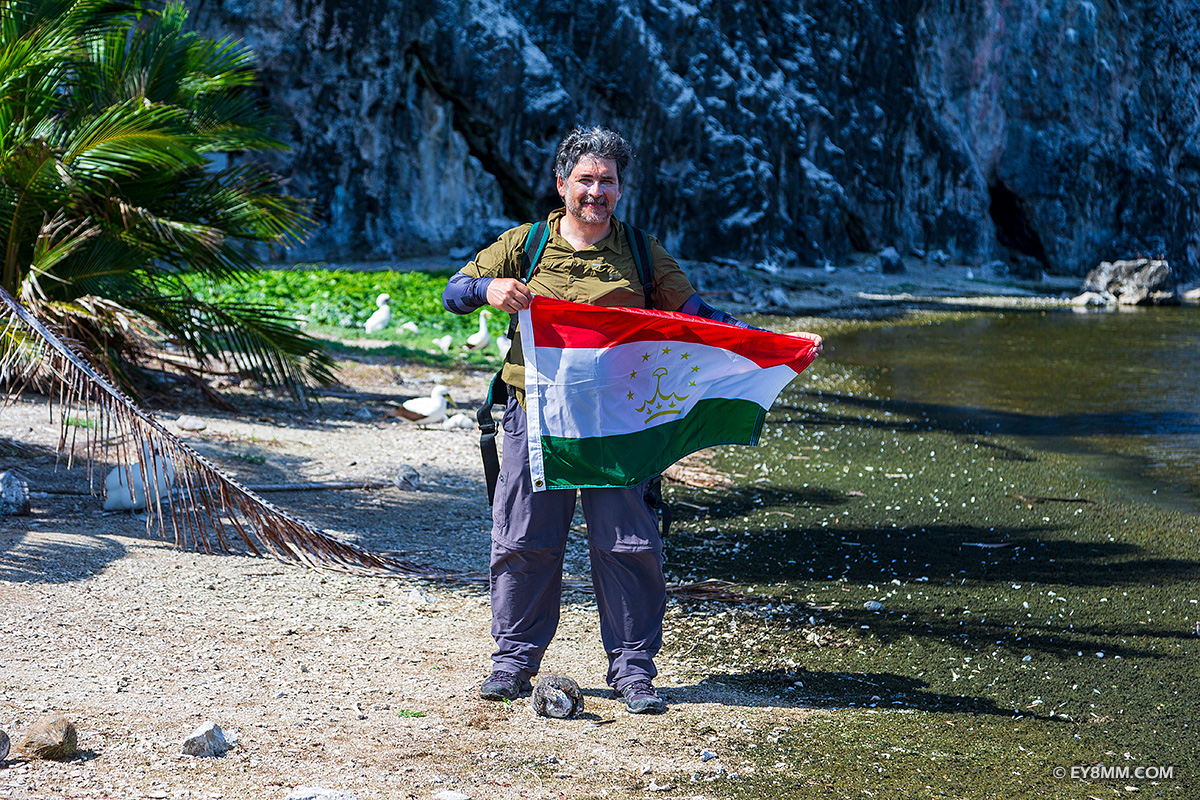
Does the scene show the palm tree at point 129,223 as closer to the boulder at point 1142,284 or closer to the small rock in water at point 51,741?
the small rock in water at point 51,741

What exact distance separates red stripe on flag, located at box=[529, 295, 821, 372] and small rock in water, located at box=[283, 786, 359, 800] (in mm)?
1692

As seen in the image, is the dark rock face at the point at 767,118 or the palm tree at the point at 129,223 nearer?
the palm tree at the point at 129,223

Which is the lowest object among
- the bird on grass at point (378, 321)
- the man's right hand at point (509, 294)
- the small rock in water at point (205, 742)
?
the small rock in water at point (205, 742)

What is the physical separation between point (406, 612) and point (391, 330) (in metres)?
10.3

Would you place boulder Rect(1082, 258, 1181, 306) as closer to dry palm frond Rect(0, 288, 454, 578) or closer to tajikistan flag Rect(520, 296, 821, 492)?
tajikistan flag Rect(520, 296, 821, 492)

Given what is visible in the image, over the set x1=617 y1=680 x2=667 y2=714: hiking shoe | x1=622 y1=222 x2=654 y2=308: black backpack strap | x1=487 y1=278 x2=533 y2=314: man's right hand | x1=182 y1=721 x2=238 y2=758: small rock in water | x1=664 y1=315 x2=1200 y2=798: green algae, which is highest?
x1=622 y1=222 x2=654 y2=308: black backpack strap

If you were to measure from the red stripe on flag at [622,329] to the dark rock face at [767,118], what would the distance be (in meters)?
24.0

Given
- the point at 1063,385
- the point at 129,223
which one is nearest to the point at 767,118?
the point at 1063,385

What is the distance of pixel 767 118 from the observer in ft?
126

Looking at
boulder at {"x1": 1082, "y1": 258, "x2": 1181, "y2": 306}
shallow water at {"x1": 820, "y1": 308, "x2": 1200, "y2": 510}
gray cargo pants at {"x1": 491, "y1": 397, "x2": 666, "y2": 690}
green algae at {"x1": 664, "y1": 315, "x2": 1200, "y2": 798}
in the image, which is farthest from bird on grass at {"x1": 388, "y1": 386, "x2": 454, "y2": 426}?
boulder at {"x1": 1082, "y1": 258, "x2": 1181, "y2": 306}

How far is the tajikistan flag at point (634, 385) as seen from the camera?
385 cm

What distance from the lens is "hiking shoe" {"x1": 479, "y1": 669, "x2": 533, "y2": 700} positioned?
12.8 feet

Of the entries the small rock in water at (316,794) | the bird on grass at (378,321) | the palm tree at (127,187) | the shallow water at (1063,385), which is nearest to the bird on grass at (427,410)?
the palm tree at (127,187)

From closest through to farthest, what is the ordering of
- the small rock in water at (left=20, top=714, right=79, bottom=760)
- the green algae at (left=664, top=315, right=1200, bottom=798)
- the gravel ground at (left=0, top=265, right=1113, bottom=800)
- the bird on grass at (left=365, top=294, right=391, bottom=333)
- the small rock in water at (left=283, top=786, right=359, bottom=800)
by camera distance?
the small rock in water at (left=283, top=786, right=359, bottom=800) < the small rock in water at (left=20, top=714, right=79, bottom=760) < the gravel ground at (left=0, top=265, right=1113, bottom=800) < the green algae at (left=664, top=315, right=1200, bottom=798) < the bird on grass at (left=365, top=294, right=391, bottom=333)
